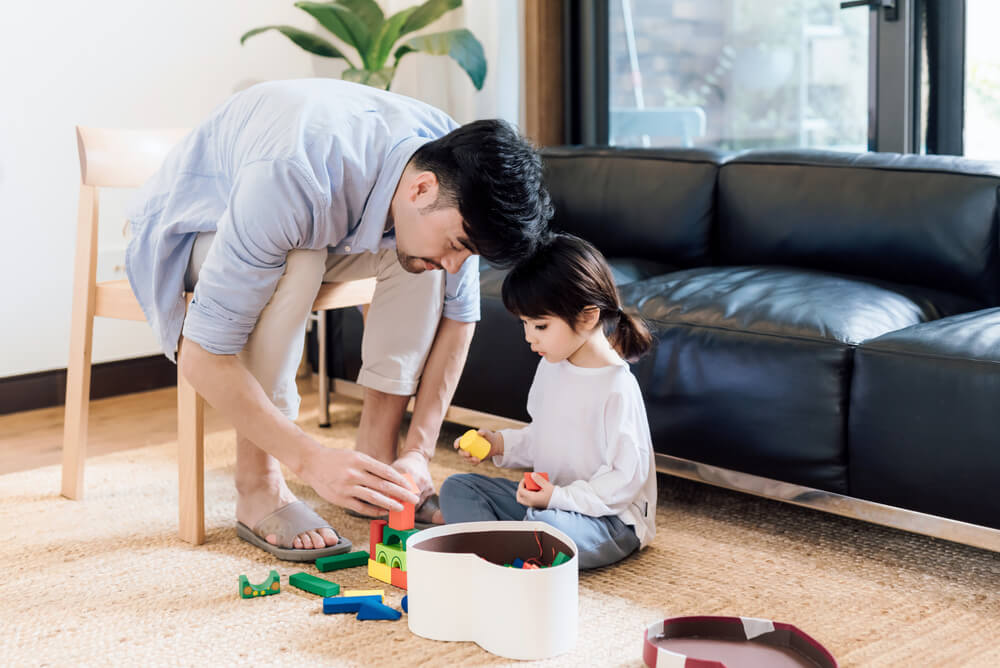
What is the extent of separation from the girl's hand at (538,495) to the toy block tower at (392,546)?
0.15m

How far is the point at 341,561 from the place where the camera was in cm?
156

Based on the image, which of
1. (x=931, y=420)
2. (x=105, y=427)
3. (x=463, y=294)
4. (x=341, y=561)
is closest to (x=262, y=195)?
(x=463, y=294)

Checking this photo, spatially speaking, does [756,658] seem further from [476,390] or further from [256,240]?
[476,390]

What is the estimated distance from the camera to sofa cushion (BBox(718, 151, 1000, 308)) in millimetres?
1899

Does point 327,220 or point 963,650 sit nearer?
point 963,650

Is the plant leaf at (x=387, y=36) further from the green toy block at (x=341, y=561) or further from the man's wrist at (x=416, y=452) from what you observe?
the green toy block at (x=341, y=561)

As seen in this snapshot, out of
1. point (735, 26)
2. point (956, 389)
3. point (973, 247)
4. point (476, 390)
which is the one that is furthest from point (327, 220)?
point (735, 26)

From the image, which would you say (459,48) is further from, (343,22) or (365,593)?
(365,593)

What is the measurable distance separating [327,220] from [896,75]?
1.51 m

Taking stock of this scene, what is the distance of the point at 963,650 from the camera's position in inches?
49.9

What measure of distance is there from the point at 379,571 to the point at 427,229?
0.50 metres

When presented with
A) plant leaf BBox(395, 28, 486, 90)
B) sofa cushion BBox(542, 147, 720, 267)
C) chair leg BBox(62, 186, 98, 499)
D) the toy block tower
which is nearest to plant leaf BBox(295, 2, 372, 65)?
plant leaf BBox(395, 28, 486, 90)

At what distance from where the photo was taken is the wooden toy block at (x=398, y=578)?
147cm

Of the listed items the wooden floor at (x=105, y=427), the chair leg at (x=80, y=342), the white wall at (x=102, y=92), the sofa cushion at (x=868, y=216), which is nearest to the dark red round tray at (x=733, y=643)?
the sofa cushion at (x=868, y=216)
